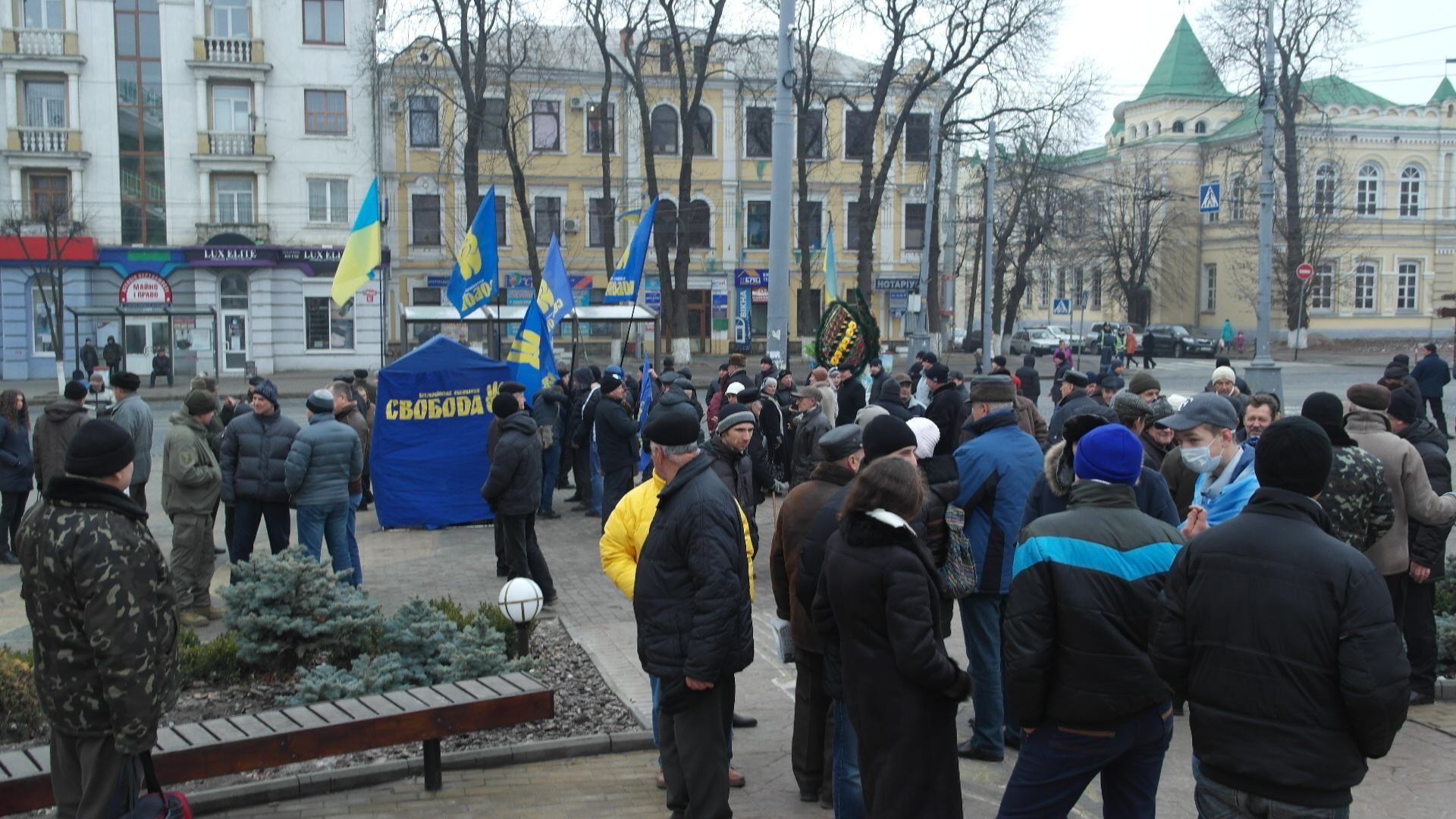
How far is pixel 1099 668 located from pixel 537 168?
46.4m

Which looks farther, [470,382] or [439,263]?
[439,263]

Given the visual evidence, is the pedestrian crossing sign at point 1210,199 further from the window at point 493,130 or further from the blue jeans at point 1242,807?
the window at point 493,130

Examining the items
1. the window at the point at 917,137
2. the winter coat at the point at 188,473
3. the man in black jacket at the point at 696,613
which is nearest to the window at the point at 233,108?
the window at the point at 917,137

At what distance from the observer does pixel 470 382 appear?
1371 centimetres

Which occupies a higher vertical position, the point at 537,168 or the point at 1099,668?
the point at 537,168

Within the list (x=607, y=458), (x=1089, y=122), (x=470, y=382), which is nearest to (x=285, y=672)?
(x=607, y=458)

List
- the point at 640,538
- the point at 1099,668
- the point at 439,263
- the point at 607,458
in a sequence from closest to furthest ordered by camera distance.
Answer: the point at 1099,668
the point at 640,538
the point at 607,458
the point at 439,263

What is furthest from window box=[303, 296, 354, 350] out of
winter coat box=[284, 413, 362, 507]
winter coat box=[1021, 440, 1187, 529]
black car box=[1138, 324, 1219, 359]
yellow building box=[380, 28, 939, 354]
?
winter coat box=[1021, 440, 1187, 529]

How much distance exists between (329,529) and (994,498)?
19.5 ft

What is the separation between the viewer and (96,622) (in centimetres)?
438

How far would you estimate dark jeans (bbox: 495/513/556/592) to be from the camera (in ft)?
32.4

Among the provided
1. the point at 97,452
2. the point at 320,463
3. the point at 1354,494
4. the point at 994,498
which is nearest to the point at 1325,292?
the point at 320,463

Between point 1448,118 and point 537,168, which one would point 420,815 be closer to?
point 537,168

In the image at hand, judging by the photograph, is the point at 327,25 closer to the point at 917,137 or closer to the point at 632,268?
the point at 917,137
